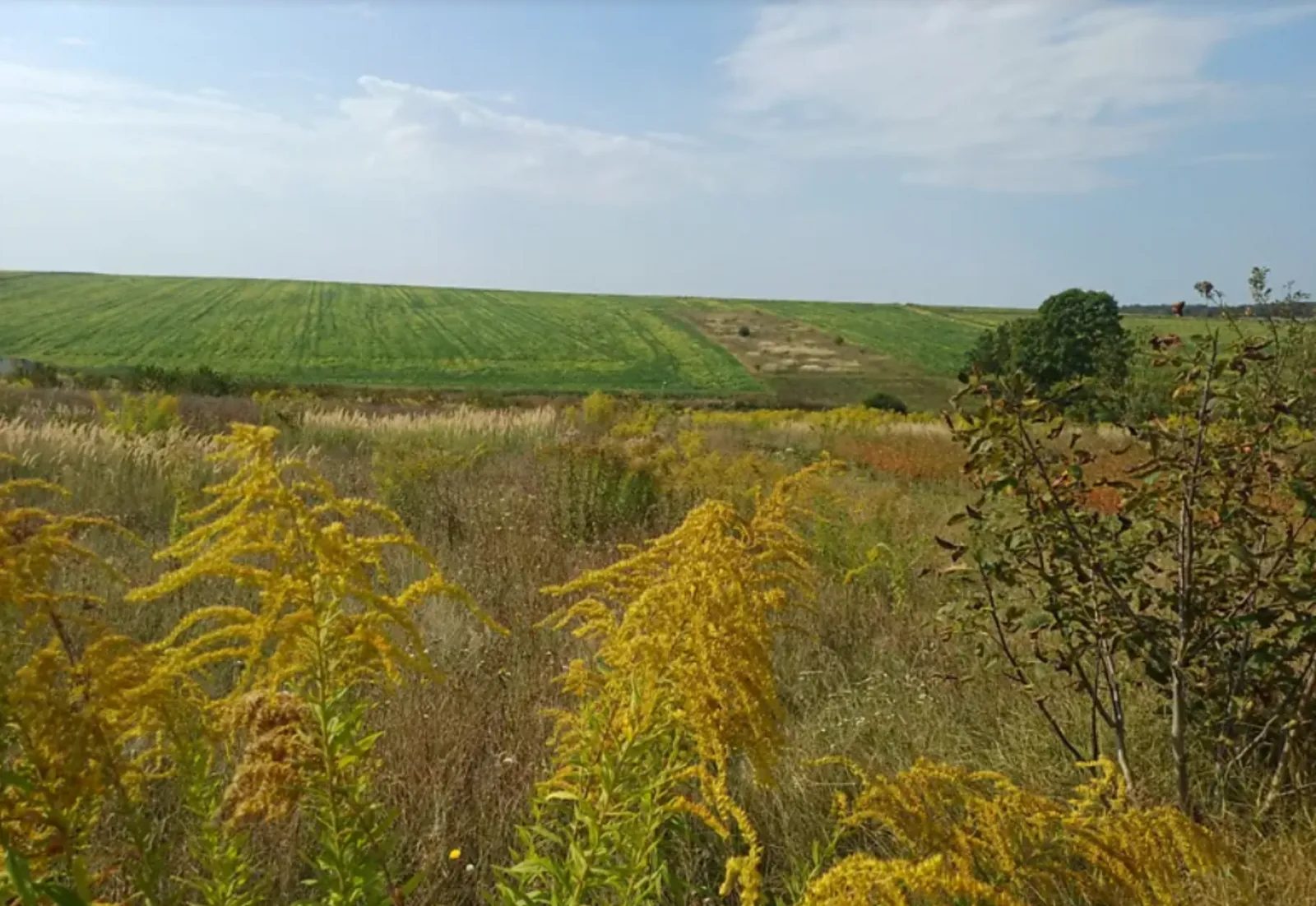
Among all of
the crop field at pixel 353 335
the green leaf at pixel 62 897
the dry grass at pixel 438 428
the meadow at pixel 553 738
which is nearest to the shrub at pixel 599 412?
the dry grass at pixel 438 428

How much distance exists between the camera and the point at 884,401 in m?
45.1

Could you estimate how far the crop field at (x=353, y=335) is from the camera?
1881 inches

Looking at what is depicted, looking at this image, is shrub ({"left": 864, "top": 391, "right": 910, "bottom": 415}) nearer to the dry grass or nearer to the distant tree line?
the dry grass

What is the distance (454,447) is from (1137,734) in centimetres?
948

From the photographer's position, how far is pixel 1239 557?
2.72 m

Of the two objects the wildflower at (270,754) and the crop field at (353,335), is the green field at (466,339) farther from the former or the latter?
the wildflower at (270,754)

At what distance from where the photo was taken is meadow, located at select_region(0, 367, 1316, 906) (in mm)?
1521

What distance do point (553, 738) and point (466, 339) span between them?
58597 mm

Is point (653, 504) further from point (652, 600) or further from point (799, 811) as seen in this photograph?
point (652, 600)

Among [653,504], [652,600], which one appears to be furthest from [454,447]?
[652,600]

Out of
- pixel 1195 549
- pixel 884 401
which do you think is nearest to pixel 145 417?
pixel 1195 549

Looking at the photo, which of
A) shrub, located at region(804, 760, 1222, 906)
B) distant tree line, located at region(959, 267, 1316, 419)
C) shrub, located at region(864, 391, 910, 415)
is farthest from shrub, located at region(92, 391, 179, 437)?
shrub, located at region(864, 391, 910, 415)

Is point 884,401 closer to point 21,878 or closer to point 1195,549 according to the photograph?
point 1195,549

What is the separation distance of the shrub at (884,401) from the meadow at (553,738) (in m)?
38.6
